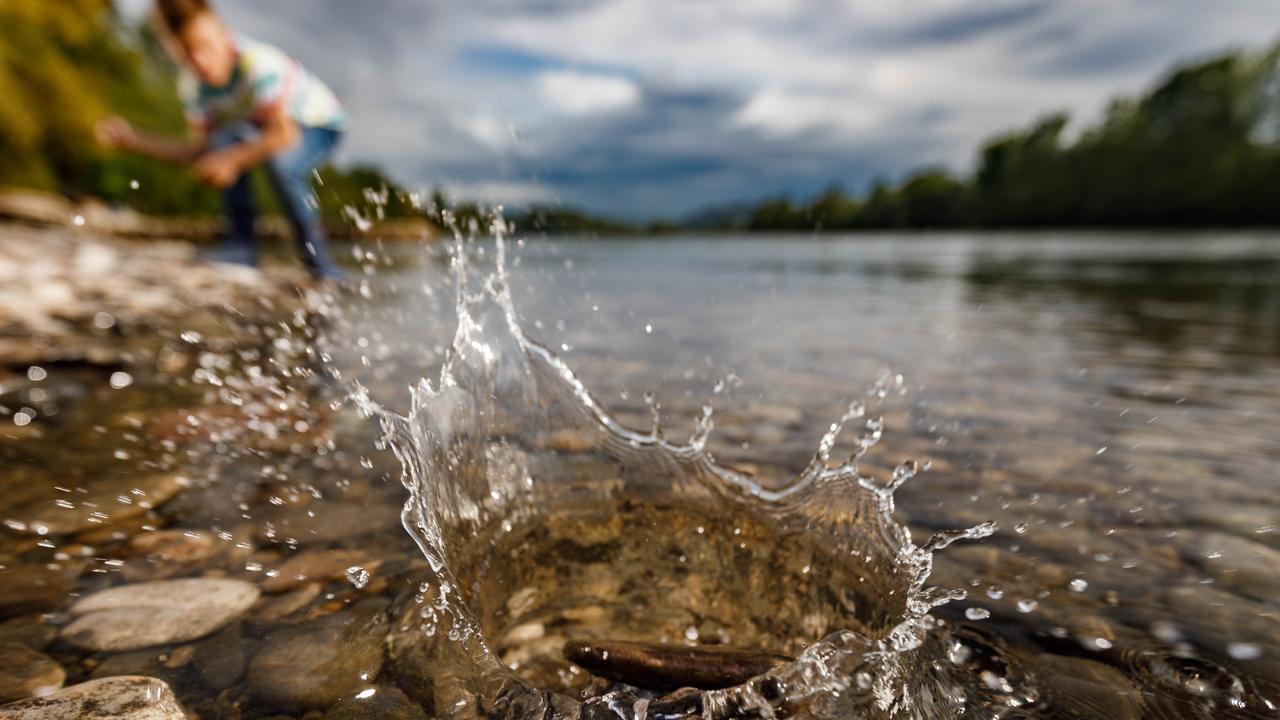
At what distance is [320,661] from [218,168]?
5.95 metres

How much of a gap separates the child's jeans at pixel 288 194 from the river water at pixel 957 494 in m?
2.02

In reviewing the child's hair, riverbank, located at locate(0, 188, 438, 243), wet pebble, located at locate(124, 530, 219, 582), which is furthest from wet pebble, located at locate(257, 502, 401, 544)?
riverbank, located at locate(0, 188, 438, 243)

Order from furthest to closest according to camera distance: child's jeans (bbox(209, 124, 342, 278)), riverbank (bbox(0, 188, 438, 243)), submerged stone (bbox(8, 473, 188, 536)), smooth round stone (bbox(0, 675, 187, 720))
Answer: riverbank (bbox(0, 188, 438, 243)), child's jeans (bbox(209, 124, 342, 278)), submerged stone (bbox(8, 473, 188, 536)), smooth round stone (bbox(0, 675, 187, 720))

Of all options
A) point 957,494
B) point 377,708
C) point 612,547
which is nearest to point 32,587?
point 377,708

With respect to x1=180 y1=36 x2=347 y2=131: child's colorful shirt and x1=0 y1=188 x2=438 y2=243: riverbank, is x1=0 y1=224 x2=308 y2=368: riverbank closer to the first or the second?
x1=180 y1=36 x2=347 y2=131: child's colorful shirt

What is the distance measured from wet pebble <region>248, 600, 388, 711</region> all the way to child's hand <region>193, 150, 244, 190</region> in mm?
5611

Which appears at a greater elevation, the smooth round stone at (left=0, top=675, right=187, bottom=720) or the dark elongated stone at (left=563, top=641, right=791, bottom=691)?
the smooth round stone at (left=0, top=675, right=187, bottom=720)

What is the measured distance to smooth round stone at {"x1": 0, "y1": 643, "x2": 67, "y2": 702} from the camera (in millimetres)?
1366

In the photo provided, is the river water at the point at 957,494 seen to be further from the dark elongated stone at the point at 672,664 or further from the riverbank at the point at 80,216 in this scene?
the riverbank at the point at 80,216

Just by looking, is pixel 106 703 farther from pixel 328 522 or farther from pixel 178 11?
pixel 178 11

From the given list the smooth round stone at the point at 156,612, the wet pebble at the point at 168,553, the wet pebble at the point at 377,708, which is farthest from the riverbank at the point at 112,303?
the wet pebble at the point at 377,708

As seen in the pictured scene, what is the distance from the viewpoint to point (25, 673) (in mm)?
1435

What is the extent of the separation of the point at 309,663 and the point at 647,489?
1.41m

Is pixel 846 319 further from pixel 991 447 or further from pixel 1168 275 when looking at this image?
pixel 1168 275
